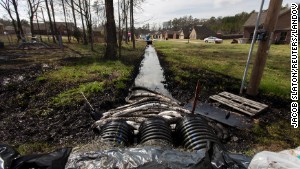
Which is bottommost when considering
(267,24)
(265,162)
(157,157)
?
(157,157)

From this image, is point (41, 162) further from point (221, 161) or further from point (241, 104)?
point (241, 104)

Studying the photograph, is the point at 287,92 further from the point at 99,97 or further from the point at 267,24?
the point at 99,97

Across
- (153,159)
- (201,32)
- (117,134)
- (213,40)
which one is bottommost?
(117,134)

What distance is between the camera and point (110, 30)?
13.1 m

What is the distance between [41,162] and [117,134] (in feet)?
5.02

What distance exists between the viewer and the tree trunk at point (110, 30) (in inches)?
498

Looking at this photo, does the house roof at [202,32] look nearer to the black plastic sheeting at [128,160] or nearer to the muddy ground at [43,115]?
the muddy ground at [43,115]

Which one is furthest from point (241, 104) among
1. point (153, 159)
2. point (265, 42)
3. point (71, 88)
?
point (71, 88)

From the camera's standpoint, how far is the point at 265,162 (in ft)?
5.98

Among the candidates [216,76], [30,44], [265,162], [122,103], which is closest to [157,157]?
[265,162]

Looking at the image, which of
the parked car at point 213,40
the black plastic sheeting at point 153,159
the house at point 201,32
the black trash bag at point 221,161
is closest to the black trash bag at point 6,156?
the black plastic sheeting at point 153,159

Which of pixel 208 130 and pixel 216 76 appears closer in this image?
pixel 208 130

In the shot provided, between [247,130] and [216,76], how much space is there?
4.78 metres

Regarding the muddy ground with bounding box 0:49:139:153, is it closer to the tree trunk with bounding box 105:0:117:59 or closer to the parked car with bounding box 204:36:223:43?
the tree trunk with bounding box 105:0:117:59
